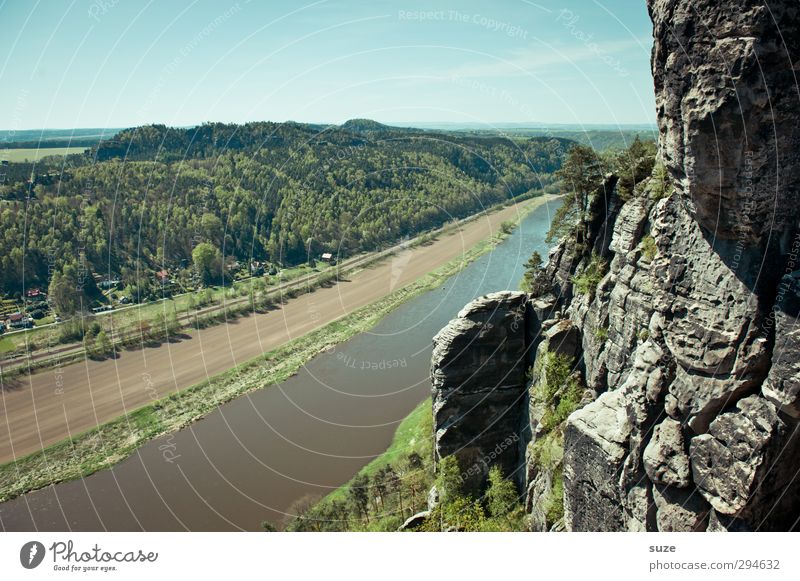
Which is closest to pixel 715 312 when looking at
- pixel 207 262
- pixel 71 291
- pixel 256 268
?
pixel 71 291

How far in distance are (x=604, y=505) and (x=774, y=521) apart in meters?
3.62

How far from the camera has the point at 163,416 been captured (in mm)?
36469

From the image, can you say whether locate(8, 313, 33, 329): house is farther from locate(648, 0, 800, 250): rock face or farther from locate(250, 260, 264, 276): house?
locate(648, 0, 800, 250): rock face

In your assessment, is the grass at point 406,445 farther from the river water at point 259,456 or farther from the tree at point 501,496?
the tree at point 501,496

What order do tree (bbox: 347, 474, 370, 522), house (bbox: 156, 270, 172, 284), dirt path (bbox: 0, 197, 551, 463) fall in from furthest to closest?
house (bbox: 156, 270, 172, 284)
dirt path (bbox: 0, 197, 551, 463)
tree (bbox: 347, 474, 370, 522)

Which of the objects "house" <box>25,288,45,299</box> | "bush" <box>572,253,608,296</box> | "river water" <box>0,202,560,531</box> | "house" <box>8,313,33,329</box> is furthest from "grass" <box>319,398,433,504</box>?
"house" <box>25,288,45,299</box>

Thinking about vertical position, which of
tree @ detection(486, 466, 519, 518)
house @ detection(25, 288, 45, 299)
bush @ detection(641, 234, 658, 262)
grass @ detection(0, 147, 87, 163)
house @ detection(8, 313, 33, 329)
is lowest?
tree @ detection(486, 466, 519, 518)

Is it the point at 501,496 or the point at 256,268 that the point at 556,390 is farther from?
the point at 256,268

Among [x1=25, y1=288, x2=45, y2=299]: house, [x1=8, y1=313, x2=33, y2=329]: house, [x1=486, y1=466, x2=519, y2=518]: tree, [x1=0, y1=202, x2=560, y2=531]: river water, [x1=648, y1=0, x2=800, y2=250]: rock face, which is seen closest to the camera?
[x1=648, y1=0, x2=800, y2=250]: rock face

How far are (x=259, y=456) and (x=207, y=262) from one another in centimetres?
3433

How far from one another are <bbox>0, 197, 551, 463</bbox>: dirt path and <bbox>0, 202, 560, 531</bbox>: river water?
597 centimetres

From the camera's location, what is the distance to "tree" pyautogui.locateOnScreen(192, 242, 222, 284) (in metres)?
59.7

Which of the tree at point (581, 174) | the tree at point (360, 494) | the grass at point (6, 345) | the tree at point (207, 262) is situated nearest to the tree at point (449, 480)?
the tree at point (360, 494)

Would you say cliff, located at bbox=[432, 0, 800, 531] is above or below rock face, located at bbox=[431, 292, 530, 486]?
above
